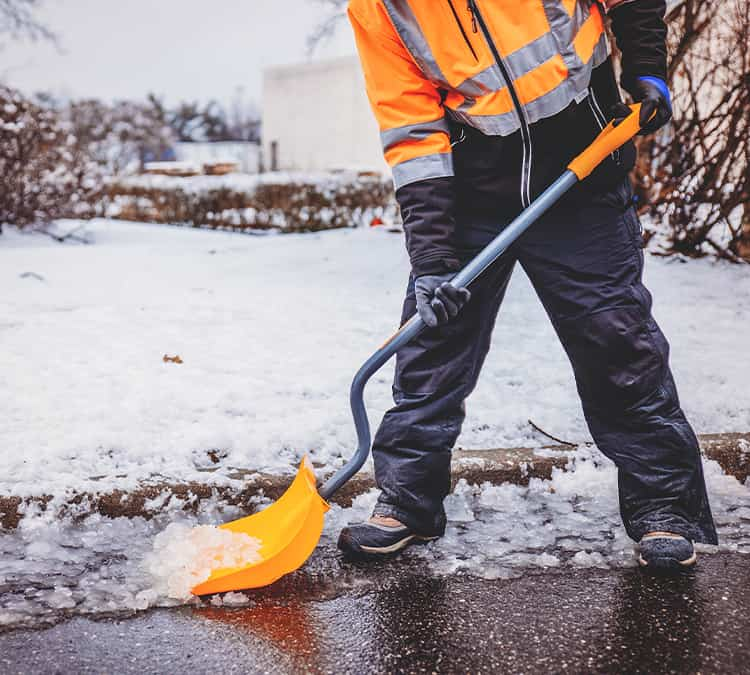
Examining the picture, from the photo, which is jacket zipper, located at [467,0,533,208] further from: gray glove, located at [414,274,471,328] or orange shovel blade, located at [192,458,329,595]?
orange shovel blade, located at [192,458,329,595]

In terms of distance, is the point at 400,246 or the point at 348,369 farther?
the point at 400,246

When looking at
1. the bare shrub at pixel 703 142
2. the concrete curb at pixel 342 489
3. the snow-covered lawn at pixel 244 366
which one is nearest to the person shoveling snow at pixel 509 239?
the concrete curb at pixel 342 489

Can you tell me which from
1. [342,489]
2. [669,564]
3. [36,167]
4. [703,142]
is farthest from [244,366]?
[36,167]

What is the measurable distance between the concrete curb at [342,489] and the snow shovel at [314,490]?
33 cm

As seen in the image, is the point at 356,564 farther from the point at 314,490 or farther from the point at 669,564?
the point at 669,564

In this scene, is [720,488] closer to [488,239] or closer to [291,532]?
[488,239]

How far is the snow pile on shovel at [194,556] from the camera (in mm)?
2072

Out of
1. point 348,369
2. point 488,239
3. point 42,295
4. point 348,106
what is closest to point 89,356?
point 348,369

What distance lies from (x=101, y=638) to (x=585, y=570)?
124 cm

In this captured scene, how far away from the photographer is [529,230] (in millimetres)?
2178

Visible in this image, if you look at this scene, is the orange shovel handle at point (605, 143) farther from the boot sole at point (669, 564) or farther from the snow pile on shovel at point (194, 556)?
the snow pile on shovel at point (194, 556)

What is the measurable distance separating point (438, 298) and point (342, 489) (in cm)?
89

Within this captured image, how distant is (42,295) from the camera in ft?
17.4

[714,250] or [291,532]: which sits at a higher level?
[714,250]
